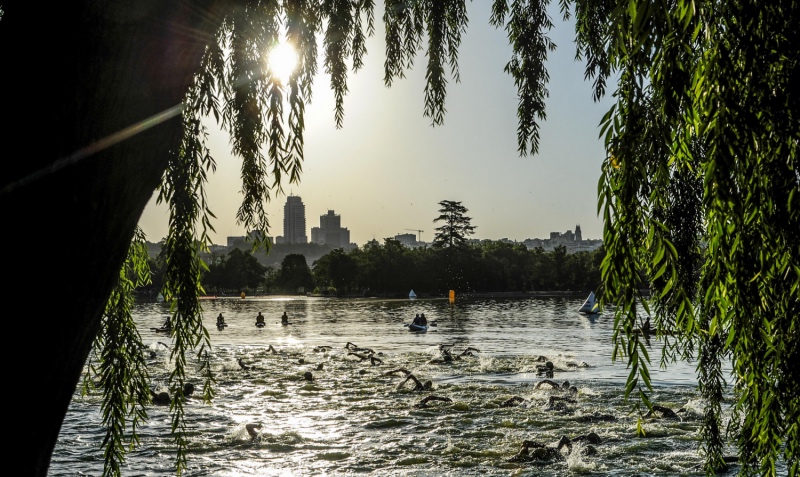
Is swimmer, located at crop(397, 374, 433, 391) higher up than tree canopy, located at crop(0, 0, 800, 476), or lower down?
lower down

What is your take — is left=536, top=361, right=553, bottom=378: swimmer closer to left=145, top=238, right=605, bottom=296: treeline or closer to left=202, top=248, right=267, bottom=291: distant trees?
left=145, top=238, right=605, bottom=296: treeline

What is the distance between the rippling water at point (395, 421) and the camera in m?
12.6

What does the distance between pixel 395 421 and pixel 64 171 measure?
15053 millimetres

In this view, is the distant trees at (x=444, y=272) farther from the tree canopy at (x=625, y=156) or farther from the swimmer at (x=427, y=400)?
the tree canopy at (x=625, y=156)

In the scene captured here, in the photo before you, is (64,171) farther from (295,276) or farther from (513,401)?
(295,276)

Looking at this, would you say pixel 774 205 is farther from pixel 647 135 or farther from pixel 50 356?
pixel 50 356

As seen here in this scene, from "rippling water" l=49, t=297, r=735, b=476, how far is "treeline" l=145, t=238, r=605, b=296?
7517 centimetres

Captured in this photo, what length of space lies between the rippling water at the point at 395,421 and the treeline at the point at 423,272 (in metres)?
75.2

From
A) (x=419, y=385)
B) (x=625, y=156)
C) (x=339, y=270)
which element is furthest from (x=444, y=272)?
(x=625, y=156)

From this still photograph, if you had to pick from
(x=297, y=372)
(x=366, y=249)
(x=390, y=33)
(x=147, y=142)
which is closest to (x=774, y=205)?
(x=147, y=142)

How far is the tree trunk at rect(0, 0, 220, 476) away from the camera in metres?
1.85

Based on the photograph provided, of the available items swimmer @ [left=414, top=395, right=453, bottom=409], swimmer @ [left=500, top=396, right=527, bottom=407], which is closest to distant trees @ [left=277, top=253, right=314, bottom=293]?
swimmer @ [left=414, top=395, right=453, bottom=409]

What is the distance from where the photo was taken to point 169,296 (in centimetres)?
421

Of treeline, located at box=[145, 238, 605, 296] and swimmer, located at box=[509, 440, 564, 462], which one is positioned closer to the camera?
swimmer, located at box=[509, 440, 564, 462]
